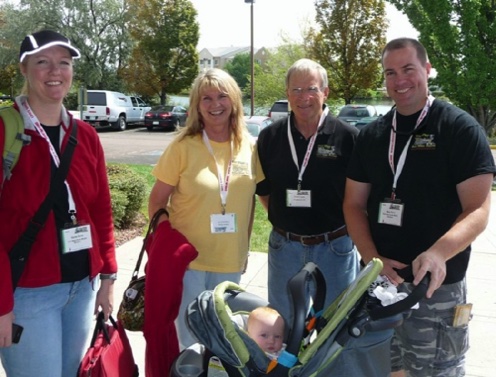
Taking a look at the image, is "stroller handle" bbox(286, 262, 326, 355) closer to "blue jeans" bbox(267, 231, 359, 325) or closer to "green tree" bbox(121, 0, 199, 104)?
"blue jeans" bbox(267, 231, 359, 325)

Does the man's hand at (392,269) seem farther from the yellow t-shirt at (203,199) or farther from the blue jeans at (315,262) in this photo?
the yellow t-shirt at (203,199)

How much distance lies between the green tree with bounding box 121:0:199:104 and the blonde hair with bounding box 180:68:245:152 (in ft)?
105

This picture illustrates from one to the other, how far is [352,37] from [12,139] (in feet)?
85.0

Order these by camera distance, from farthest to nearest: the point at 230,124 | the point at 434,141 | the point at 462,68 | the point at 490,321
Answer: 1. the point at 462,68
2. the point at 490,321
3. the point at 230,124
4. the point at 434,141

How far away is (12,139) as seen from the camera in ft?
6.95

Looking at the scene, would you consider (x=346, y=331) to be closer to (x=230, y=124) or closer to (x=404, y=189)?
(x=404, y=189)

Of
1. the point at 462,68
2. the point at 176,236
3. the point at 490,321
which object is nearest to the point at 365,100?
the point at 462,68

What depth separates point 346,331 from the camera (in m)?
1.97

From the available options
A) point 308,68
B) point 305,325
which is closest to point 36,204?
point 305,325

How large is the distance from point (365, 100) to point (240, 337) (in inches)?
1244

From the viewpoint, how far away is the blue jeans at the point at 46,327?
7.23ft

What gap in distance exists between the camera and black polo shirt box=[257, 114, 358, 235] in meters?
3.27

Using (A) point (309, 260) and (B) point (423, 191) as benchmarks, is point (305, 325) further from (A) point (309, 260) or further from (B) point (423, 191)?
(A) point (309, 260)

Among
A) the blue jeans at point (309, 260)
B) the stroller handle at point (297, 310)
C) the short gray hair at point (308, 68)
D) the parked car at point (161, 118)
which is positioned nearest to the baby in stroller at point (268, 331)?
the stroller handle at point (297, 310)
